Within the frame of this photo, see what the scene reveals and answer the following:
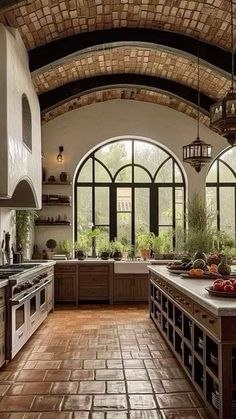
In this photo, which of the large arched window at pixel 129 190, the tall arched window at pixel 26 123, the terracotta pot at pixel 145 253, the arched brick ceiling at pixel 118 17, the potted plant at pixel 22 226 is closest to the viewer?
the arched brick ceiling at pixel 118 17

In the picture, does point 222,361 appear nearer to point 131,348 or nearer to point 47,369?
Result: point 47,369

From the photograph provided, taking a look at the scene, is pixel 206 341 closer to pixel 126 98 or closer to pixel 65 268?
pixel 65 268

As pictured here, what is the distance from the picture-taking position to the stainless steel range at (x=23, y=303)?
4.96 m

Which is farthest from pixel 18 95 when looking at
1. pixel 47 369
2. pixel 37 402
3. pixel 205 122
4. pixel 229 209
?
pixel 229 209

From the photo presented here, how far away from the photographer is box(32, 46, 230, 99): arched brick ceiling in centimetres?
797

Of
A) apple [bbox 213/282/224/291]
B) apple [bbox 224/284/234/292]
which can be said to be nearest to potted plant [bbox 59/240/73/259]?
apple [bbox 213/282/224/291]

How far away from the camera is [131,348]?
561 cm

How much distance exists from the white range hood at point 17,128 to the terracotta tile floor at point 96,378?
75.2 inches

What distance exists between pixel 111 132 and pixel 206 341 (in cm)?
726

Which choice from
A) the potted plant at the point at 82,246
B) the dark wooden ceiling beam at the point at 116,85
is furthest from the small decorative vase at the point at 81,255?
the dark wooden ceiling beam at the point at 116,85

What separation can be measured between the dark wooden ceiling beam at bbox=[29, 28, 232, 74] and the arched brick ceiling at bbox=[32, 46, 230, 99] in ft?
3.17

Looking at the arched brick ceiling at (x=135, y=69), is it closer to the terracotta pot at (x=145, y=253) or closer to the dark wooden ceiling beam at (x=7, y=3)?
the dark wooden ceiling beam at (x=7, y=3)

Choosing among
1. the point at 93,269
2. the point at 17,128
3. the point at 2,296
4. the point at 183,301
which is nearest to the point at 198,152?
the point at 17,128

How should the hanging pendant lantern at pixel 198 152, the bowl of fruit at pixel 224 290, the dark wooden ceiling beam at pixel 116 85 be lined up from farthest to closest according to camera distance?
the dark wooden ceiling beam at pixel 116 85
the hanging pendant lantern at pixel 198 152
the bowl of fruit at pixel 224 290
